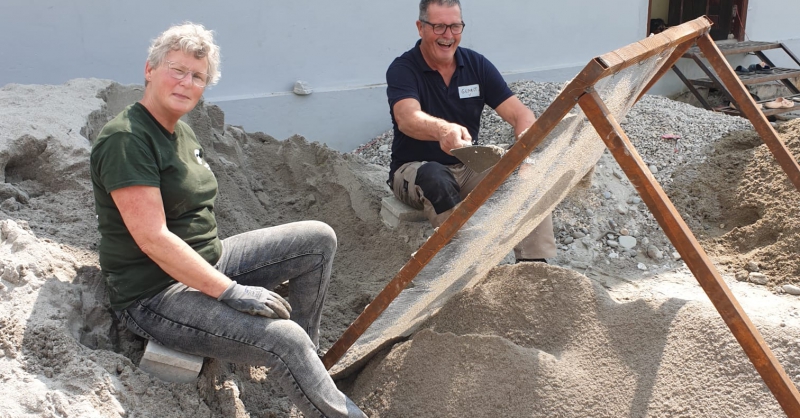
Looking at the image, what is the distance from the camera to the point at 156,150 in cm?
221

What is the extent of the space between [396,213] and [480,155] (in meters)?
1.57

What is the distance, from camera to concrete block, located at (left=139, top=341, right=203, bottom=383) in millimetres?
2273

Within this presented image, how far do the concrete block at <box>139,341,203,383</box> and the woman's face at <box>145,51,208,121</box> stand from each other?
0.81m

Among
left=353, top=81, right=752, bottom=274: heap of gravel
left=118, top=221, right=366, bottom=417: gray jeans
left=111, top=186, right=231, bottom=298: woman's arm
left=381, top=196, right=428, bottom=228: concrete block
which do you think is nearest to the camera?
left=111, top=186, right=231, bottom=298: woman's arm

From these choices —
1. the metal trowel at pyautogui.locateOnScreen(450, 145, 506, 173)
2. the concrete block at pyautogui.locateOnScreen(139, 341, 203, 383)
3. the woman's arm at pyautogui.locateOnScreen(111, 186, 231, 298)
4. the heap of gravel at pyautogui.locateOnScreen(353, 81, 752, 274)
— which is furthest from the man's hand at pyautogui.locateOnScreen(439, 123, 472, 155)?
the heap of gravel at pyautogui.locateOnScreen(353, 81, 752, 274)

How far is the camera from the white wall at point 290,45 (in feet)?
16.0

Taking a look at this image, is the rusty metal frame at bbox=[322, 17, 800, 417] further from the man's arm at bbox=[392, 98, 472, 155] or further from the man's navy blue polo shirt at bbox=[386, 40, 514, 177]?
the man's navy blue polo shirt at bbox=[386, 40, 514, 177]

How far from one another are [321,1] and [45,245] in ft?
13.1

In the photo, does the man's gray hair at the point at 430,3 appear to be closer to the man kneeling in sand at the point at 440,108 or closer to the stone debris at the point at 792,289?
the man kneeling in sand at the point at 440,108

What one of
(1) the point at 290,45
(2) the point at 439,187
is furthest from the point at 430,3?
(1) the point at 290,45

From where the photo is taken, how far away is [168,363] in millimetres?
2285

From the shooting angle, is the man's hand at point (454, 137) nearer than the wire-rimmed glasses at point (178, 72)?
No

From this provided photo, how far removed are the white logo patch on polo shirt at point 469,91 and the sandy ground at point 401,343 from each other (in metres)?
0.79

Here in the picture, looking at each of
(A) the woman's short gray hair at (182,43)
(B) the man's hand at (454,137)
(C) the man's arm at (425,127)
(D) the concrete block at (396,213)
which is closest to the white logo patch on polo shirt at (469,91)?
(C) the man's arm at (425,127)
